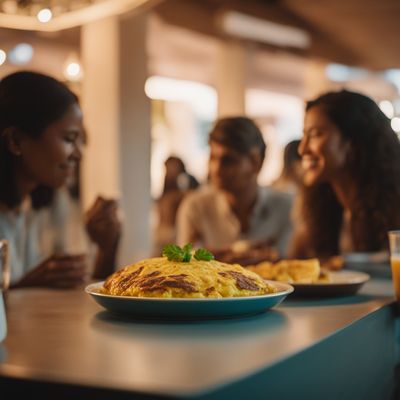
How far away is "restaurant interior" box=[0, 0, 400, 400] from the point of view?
2.83 ft

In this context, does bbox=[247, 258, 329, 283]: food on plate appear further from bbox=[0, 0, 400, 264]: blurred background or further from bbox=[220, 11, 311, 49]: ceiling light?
bbox=[220, 11, 311, 49]: ceiling light

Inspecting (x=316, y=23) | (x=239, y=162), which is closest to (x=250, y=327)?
(x=239, y=162)

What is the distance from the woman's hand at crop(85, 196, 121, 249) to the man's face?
3.05ft

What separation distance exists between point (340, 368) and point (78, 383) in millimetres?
537

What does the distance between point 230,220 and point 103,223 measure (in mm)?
1255

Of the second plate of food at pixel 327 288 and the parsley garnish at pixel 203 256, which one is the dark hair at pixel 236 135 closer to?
the second plate of food at pixel 327 288

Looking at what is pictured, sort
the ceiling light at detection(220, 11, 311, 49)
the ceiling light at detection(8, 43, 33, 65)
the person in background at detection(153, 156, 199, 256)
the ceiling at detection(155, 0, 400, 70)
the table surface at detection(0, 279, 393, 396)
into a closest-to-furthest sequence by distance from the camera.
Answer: the table surface at detection(0, 279, 393, 396) < the person in background at detection(153, 156, 199, 256) < the ceiling at detection(155, 0, 400, 70) < the ceiling light at detection(220, 11, 311, 49) < the ceiling light at detection(8, 43, 33, 65)

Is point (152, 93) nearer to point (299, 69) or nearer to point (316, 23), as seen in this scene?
point (299, 69)

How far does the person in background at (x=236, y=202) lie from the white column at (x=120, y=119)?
180 cm

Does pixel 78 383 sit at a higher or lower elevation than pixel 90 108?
lower

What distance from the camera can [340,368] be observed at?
3.73 feet

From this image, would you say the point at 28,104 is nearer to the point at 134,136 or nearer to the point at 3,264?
the point at 3,264

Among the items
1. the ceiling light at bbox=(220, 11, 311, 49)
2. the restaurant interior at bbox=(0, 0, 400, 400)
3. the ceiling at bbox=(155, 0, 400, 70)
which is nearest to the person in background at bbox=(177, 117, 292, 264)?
the restaurant interior at bbox=(0, 0, 400, 400)

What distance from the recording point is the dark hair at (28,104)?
2215mm
